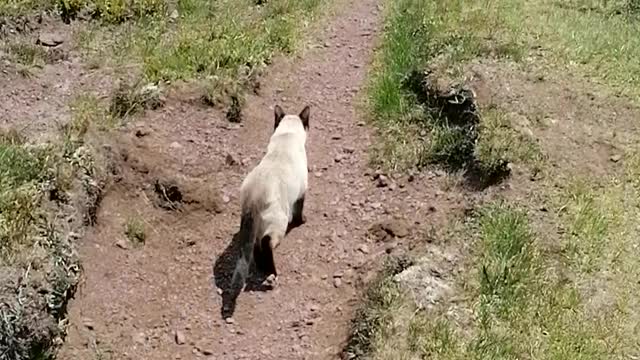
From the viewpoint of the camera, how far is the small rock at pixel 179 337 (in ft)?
24.2

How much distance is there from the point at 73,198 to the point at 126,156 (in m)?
1.18

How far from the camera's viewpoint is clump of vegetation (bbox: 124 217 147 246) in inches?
324

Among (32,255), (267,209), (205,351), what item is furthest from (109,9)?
(205,351)

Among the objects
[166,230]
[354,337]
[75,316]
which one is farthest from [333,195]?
[75,316]

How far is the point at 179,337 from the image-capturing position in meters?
7.42

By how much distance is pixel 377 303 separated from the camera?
24.2 ft

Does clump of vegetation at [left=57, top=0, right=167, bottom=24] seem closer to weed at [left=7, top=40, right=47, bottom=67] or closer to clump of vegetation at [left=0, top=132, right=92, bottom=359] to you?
weed at [left=7, top=40, right=47, bottom=67]

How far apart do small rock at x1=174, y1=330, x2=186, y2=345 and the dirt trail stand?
15mm

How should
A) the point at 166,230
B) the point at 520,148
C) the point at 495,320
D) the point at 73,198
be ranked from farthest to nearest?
the point at 520,148
the point at 166,230
the point at 73,198
the point at 495,320

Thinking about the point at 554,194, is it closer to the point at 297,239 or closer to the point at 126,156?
the point at 297,239

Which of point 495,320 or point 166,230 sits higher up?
point 495,320

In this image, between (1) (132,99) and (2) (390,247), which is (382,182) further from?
(1) (132,99)

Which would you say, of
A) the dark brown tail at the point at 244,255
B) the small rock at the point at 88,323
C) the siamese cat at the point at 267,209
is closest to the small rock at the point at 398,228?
the siamese cat at the point at 267,209

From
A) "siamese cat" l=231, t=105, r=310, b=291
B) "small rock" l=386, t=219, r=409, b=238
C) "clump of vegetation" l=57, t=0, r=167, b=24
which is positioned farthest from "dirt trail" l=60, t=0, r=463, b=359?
"clump of vegetation" l=57, t=0, r=167, b=24
